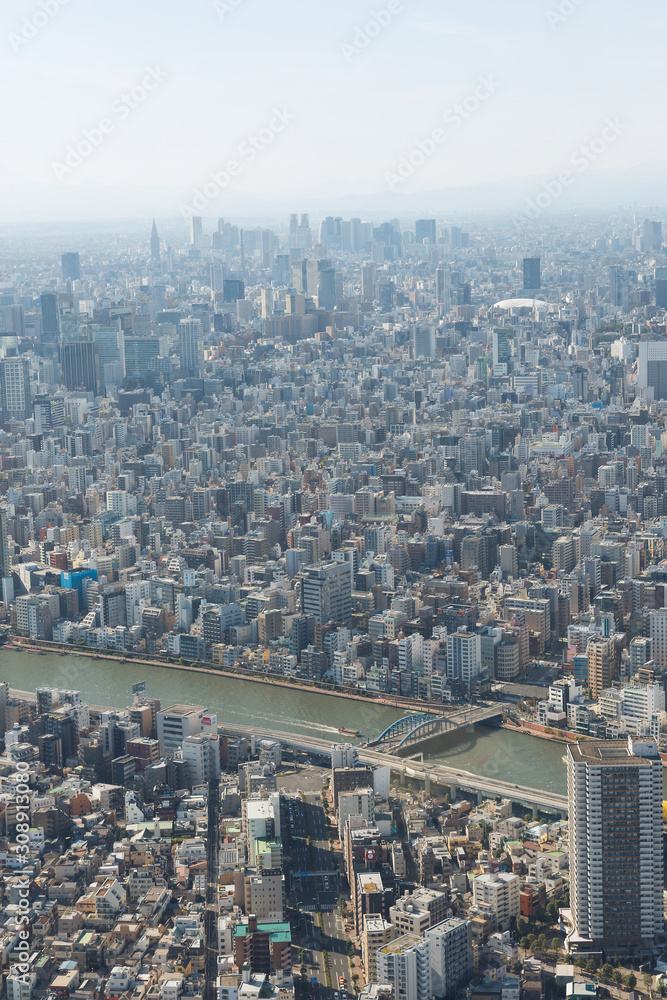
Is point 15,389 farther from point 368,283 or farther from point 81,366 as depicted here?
point 368,283

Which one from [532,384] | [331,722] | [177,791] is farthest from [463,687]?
[532,384]

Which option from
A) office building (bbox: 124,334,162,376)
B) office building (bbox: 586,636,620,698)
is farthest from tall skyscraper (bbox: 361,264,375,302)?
office building (bbox: 586,636,620,698)

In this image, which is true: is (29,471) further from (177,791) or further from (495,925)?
(495,925)

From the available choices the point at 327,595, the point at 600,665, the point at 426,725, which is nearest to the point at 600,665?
the point at 600,665

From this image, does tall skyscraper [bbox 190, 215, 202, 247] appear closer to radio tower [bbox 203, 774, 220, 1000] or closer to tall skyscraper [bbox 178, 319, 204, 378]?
tall skyscraper [bbox 178, 319, 204, 378]

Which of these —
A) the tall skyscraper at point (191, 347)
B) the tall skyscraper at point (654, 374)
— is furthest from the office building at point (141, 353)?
the tall skyscraper at point (654, 374)

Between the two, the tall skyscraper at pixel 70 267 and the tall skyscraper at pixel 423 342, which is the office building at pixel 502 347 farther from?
the tall skyscraper at pixel 70 267
